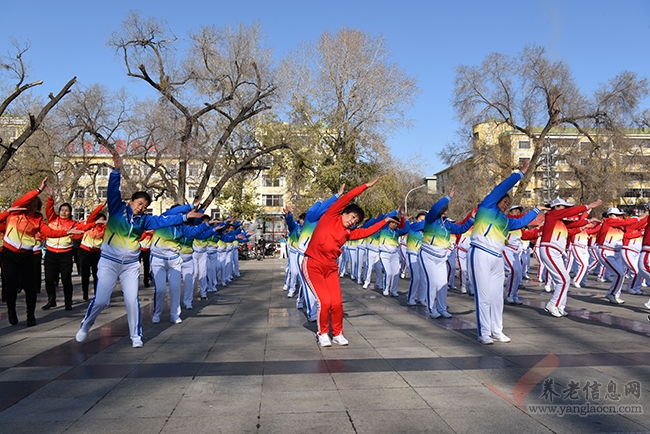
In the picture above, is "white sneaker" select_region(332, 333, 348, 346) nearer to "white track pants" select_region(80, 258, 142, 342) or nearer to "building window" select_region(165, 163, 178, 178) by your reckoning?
"white track pants" select_region(80, 258, 142, 342)

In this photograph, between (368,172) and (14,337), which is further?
(368,172)

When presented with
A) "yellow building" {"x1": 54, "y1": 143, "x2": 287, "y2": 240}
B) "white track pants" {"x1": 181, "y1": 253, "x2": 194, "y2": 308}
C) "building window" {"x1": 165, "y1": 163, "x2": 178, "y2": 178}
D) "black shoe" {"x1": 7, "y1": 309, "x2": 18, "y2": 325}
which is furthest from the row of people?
"building window" {"x1": 165, "y1": 163, "x2": 178, "y2": 178}

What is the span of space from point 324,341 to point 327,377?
172 cm

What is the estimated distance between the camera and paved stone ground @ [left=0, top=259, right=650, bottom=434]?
15.1 ft

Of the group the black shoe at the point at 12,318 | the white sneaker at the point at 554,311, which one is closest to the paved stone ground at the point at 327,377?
the black shoe at the point at 12,318

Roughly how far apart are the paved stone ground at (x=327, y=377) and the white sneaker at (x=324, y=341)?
0.37 ft

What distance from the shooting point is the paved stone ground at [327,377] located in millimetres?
4594

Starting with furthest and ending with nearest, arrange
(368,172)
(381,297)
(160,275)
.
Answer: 1. (368,172)
2. (381,297)
3. (160,275)

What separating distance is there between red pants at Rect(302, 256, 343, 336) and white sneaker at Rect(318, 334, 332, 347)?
0.06m

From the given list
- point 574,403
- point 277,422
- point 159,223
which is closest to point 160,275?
point 159,223

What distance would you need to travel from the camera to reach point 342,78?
32562 millimetres

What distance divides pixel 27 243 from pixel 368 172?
2352cm

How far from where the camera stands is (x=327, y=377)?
603cm

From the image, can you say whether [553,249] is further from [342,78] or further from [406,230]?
[342,78]
